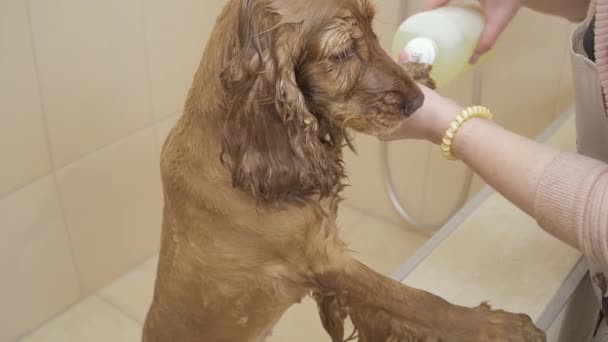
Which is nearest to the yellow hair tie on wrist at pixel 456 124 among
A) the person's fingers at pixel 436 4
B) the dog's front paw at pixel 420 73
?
the dog's front paw at pixel 420 73

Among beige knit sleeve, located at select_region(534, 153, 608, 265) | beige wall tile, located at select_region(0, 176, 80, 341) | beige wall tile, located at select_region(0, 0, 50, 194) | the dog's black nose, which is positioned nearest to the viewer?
beige knit sleeve, located at select_region(534, 153, 608, 265)

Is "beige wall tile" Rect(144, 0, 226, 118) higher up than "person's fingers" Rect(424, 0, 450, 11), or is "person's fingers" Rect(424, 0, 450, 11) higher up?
"person's fingers" Rect(424, 0, 450, 11)

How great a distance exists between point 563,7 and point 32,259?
4.41 feet

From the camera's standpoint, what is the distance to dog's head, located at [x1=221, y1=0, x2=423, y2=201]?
2.74 feet

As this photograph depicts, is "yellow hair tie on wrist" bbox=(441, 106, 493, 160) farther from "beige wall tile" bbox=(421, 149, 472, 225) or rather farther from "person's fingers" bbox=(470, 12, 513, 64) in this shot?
"beige wall tile" bbox=(421, 149, 472, 225)

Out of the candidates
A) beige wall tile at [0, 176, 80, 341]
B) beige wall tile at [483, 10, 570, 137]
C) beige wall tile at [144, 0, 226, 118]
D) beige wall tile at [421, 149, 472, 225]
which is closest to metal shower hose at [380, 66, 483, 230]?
beige wall tile at [421, 149, 472, 225]

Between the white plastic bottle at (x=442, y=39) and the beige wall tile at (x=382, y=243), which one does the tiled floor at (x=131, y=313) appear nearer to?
the beige wall tile at (x=382, y=243)

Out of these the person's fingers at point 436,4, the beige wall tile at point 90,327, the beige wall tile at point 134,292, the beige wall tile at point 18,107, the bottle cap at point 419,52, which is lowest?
the beige wall tile at point 90,327

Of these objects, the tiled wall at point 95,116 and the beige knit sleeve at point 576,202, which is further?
the tiled wall at point 95,116

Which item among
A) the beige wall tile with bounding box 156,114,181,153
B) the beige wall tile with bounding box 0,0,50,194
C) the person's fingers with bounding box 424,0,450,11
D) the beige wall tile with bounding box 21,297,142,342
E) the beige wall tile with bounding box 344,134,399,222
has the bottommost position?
the beige wall tile with bounding box 21,297,142,342

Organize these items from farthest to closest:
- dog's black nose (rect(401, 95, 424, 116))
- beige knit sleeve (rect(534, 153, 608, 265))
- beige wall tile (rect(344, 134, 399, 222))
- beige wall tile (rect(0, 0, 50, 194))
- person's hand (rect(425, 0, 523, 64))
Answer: beige wall tile (rect(344, 134, 399, 222)) → beige wall tile (rect(0, 0, 50, 194)) → person's hand (rect(425, 0, 523, 64)) → dog's black nose (rect(401, 95, 424, 116)) → beige knit sleeve (rect(534, 153, 608, 265))

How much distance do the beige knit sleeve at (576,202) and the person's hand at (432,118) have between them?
17 cm

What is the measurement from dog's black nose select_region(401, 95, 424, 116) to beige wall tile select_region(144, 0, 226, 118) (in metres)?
0.97

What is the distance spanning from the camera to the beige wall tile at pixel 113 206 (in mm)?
1673
